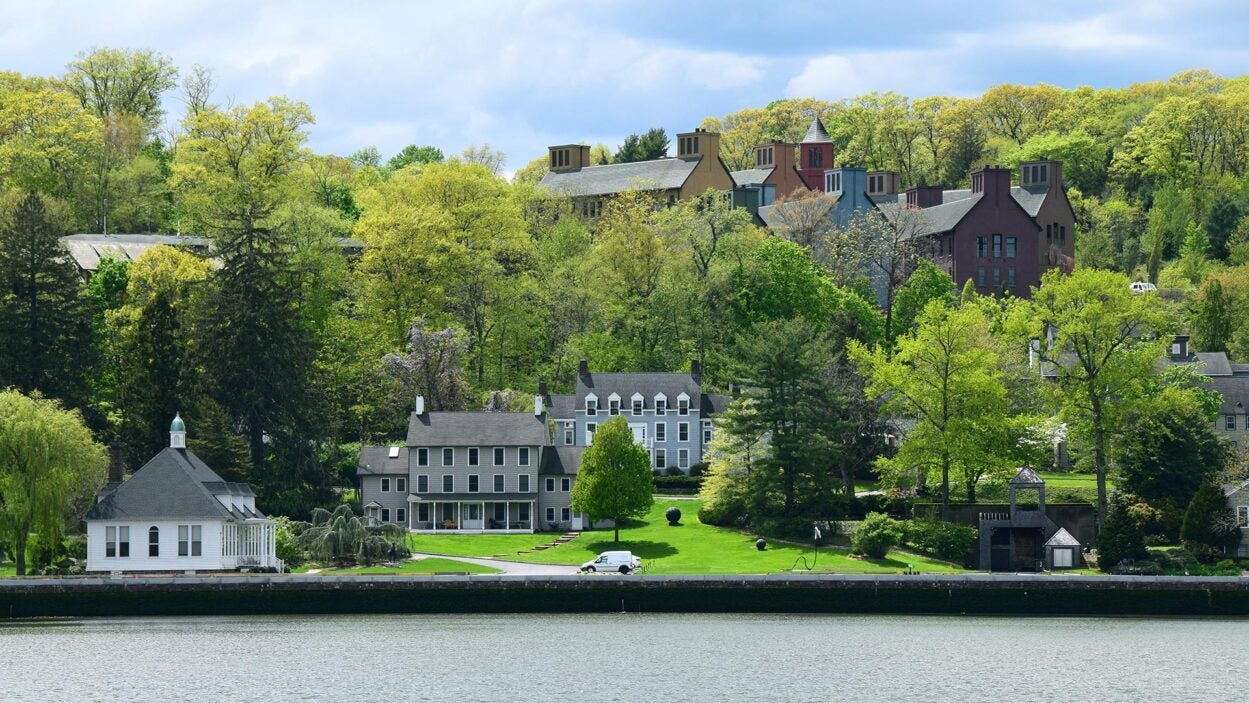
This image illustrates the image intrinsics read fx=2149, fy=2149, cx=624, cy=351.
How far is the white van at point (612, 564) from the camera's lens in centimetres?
9806

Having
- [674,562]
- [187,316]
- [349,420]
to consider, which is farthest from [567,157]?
[674,562]

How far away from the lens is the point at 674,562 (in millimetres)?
101812

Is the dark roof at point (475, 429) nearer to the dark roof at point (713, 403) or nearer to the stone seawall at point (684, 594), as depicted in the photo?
the dark roof at point (713, 403)

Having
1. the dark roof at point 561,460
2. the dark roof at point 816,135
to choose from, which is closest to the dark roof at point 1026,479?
the dark roof at point 561,460

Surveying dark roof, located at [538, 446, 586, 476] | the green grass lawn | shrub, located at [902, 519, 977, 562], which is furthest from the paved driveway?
shrub, located at [902, 519, 977, 562]

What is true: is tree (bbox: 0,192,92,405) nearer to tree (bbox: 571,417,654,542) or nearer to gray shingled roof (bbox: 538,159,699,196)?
tree (bbox: 571,417,654,542)

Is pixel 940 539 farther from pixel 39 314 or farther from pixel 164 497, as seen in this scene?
pixel 39 314

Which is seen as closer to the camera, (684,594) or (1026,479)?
(684,594)

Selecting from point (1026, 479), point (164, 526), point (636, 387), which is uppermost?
point (636, 387)

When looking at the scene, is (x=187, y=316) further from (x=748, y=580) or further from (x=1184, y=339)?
(x=1184, y=339)

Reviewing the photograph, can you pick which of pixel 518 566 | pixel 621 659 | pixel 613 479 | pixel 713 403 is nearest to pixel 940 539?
pixel 613 479

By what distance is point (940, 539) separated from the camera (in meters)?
103

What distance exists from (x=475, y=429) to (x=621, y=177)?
70.5 meters

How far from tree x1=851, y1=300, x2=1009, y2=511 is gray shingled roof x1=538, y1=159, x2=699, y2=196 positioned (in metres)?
68.0
